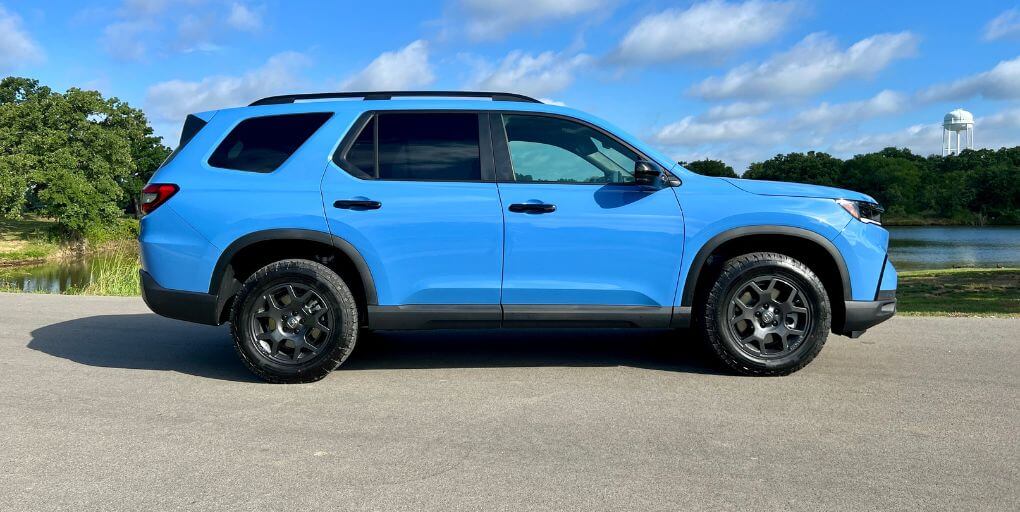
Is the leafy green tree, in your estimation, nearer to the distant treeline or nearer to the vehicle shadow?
the distant treeline

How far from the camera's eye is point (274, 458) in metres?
3.59

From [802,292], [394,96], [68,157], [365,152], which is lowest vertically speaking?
[802,292]

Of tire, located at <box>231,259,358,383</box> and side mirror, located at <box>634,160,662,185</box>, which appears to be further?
tire, located at <box>231,259,358,383</box>

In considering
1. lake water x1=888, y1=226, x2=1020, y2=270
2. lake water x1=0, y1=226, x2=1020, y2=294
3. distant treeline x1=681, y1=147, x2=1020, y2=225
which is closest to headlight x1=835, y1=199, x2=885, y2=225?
lake water x1=0, y1=226, x2=1020, y2=294

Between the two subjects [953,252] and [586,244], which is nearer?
[586,244]

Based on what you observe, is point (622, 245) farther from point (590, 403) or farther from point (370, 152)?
point (370, 152)

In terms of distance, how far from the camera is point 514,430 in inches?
157

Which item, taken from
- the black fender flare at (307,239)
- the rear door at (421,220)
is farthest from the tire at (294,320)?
the rear door at (421,220)

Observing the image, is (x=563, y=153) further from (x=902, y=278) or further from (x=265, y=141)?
(x=902, y=278)

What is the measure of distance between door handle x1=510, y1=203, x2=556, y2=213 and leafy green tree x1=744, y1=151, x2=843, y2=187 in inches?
4271

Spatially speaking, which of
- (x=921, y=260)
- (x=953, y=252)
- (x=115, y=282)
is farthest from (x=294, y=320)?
(x=953, y=252)

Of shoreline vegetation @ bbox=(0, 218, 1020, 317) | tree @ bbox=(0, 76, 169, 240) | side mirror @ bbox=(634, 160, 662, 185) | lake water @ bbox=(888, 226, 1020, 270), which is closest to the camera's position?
side mirror @ bbox=(634, 160, 662, 185)

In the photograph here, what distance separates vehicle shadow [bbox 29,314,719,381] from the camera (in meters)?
5.68

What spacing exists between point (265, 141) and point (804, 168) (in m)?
115
